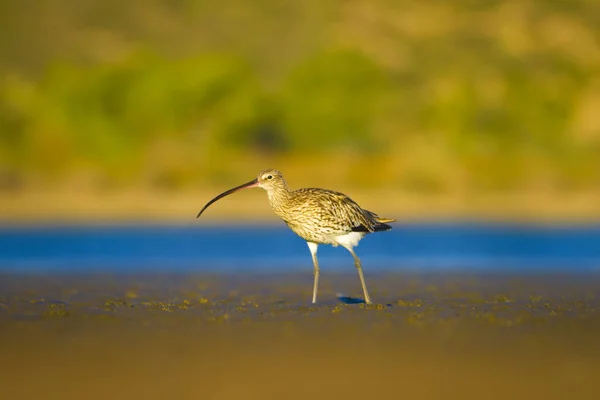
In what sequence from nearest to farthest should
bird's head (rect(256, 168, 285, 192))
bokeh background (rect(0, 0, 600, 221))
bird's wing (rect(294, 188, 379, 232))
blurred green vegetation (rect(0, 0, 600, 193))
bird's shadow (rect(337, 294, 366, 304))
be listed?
bird's wing (rect(294, 188, 379, 232))
bird's shadow (rect(337, 294, 366, 304))
bird's head (rect(256, 168, 285, 192))
bokeh background (rect(0, 0, 600, 221))
blurred green vegetation (rect(0, 0, 600, 193))

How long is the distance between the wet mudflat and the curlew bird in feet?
2.71

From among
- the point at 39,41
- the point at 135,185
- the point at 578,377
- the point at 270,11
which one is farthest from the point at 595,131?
the point at 578,377

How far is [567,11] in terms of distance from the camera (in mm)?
166625

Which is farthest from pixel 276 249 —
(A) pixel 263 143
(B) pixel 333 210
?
(A) pixel 263 143

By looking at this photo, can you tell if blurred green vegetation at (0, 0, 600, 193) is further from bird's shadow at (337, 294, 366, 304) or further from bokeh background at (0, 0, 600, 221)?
bird's shadow at (337, 294, 366, 304)

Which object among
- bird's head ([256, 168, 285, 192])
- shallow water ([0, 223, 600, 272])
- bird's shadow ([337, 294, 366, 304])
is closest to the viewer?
bird's shadow ([337, 294, 366, 304])

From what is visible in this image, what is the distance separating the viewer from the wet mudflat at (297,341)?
755 centimetres

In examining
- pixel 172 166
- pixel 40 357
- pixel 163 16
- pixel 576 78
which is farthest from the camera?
pixel 163 16

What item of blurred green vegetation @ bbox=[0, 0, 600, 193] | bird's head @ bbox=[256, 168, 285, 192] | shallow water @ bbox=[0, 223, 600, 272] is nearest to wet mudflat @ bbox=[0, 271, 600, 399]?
bird's head @ bbox=[256, 168, 285, 192]

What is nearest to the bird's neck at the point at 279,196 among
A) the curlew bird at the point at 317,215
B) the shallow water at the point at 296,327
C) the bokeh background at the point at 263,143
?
the curlew bird at the point at 317,215

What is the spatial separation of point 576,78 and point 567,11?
6461cm

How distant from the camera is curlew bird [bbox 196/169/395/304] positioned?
1345 centimetres

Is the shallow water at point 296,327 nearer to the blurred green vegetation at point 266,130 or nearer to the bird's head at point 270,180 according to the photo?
the bird's head at point 270,180

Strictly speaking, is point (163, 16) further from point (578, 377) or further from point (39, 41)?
point (578, 377)
